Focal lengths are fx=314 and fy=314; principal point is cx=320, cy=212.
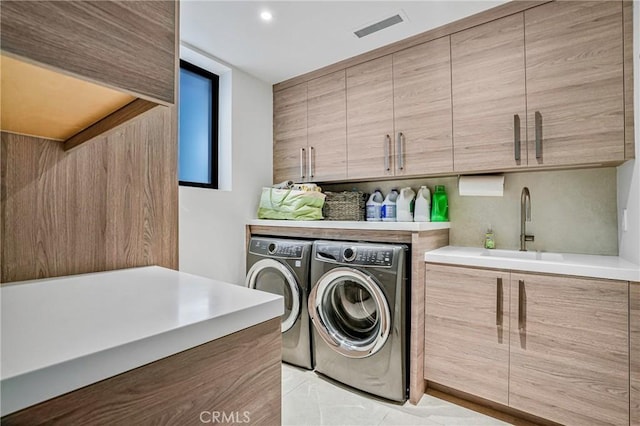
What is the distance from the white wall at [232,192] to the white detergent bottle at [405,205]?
1.25 m

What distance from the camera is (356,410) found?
5.99 feet

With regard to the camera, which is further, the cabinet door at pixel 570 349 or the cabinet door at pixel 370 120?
the cabinet door at pixel 370 120

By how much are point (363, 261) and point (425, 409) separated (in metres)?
0.91

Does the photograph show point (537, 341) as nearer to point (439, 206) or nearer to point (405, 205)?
point (439, 206)

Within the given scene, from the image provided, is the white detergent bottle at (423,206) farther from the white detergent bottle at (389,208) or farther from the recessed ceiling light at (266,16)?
the recessed ceiling light at (266,16)

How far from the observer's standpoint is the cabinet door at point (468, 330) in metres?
1.70

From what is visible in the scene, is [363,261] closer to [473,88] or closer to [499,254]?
[499,254]

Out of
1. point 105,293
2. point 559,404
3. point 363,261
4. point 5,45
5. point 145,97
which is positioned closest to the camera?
point 5,45

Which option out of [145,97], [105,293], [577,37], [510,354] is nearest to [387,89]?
[577,37]

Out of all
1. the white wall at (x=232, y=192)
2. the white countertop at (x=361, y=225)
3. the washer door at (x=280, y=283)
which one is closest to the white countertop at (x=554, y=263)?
the white countertop at (x=361, y=225)

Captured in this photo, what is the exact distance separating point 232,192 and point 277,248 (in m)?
0.63

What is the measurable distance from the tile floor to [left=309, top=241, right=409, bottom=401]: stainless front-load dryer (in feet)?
0.21

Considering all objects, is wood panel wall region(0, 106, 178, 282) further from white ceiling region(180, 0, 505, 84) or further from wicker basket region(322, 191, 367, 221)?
wicker basket region(322, 191, 367, 221)

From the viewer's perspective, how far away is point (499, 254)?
6.66 feet
